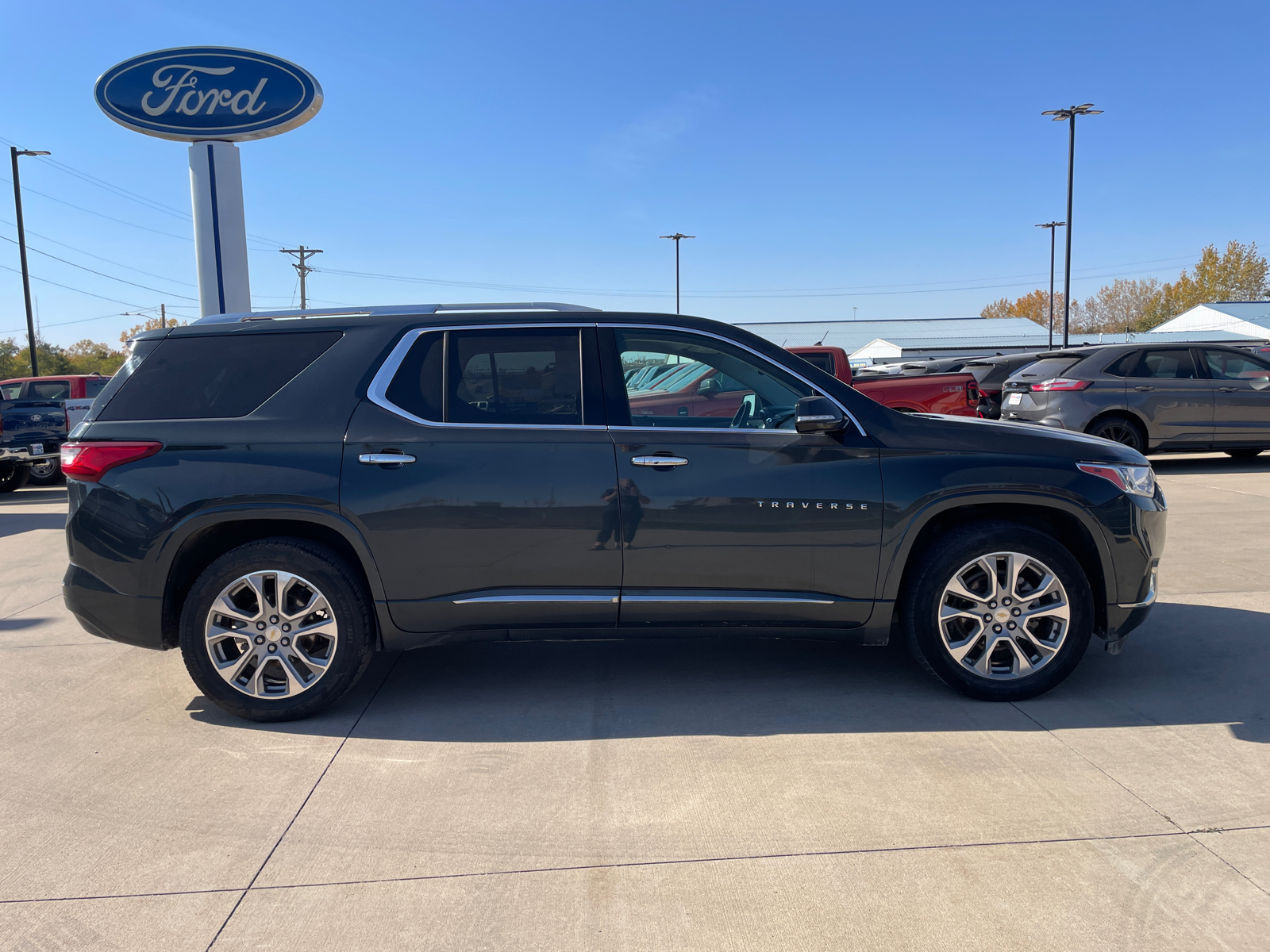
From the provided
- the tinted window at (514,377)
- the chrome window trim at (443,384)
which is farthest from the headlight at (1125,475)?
the tinted window at (514,377)

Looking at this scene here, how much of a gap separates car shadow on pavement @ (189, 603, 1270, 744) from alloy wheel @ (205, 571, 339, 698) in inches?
9.6

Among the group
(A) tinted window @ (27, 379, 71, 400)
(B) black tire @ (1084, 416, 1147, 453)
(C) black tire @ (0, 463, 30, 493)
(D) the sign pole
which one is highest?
(D) the sign pole

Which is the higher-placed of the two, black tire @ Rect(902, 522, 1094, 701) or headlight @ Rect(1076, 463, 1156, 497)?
headlight @ Rect(1076, 463, 1156, 497)

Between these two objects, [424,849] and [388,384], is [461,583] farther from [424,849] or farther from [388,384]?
[424,849]

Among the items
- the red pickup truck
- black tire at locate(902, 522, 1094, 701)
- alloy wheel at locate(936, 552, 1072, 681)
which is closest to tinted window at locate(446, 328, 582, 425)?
black tire at locate(902, 522, 1094, 701)

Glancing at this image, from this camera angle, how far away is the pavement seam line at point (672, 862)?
2754 mm

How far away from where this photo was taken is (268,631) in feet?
13.1

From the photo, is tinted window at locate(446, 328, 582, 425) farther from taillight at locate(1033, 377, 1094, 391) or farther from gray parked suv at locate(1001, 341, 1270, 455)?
taillight at locate(1033, 377, 1094, 391)

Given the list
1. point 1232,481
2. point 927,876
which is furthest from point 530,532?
point 1232,481

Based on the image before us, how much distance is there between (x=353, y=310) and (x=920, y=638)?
3.06 metres

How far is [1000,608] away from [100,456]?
408 cm

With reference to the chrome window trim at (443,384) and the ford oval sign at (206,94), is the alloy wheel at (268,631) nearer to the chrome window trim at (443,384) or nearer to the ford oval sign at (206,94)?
the chrome window trim at (443,384)

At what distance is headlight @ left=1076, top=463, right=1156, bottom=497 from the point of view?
4.10m

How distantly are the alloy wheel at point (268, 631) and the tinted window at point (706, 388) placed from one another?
166cm
